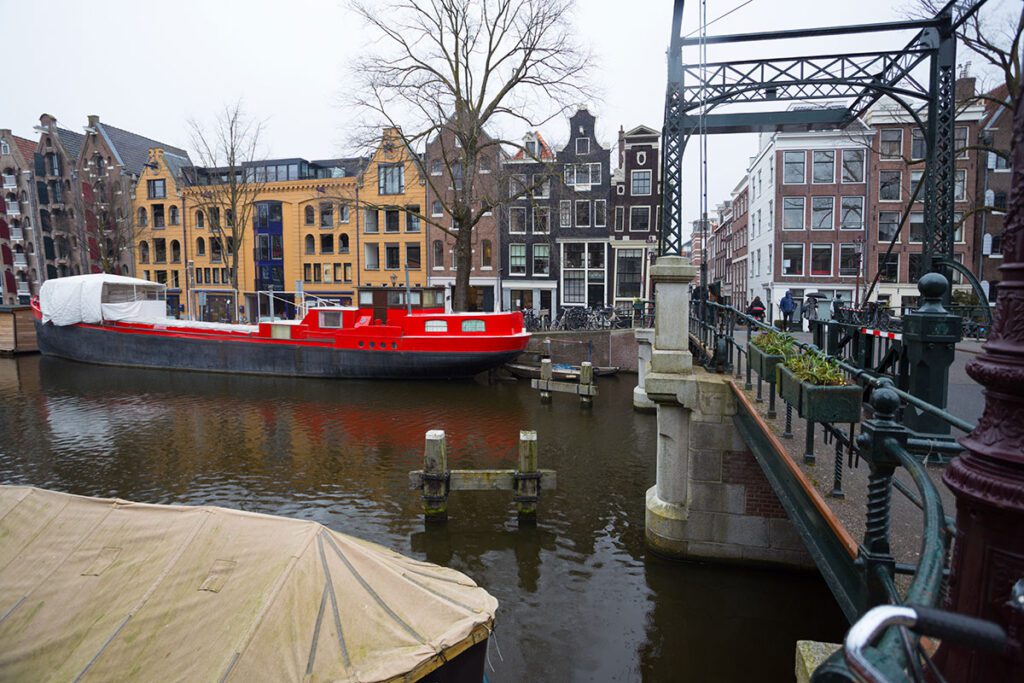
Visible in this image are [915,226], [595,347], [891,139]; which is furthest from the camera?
[891,139]

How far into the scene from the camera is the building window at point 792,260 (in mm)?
39031

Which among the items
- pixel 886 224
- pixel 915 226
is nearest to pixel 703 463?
pixel 915 226

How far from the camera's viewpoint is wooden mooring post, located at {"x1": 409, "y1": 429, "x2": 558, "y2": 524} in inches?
417

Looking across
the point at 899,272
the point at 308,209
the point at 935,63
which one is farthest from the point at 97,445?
the point at 899,272

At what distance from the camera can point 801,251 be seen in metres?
39.0

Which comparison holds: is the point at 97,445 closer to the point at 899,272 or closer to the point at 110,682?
the point at 110,682

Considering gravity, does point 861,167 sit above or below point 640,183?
above

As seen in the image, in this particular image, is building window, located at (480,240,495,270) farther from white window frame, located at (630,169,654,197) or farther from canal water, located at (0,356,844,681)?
canal water, located at (0,356,844,681)

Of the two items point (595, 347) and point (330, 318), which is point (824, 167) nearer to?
point (595, 347)

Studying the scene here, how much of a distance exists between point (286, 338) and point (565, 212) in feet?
64.2

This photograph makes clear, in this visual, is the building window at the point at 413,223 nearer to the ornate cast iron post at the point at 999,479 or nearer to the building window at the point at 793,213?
the building window at the point at 793,213

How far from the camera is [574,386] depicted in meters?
21.2

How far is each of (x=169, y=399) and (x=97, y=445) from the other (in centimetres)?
674

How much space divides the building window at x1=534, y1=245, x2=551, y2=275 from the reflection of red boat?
13641 millimetres
